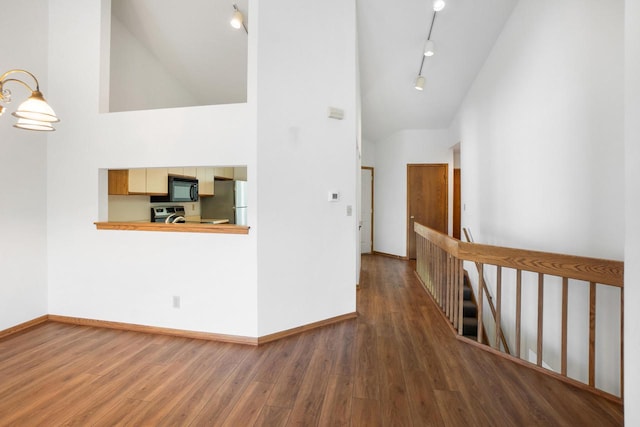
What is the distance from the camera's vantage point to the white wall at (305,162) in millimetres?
2760

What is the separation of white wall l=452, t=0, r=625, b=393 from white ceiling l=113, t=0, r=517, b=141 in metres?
0.39

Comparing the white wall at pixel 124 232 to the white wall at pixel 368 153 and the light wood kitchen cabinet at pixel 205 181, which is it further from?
the white wall at pixel 368 153

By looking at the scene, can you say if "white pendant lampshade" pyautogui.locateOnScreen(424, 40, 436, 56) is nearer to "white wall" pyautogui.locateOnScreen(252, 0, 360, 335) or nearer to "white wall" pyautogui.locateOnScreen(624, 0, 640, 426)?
"white wall" pyautogui.locateOnScreen(252, 0, 360, 335)

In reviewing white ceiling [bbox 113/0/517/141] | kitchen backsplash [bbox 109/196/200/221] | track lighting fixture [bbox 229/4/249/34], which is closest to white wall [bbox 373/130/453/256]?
white ceiling [bbox 113/0/517/141]

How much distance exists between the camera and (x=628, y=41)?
1.37 m

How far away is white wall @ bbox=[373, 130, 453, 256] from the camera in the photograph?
21.9 feet

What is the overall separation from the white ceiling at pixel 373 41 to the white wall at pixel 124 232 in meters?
0.71

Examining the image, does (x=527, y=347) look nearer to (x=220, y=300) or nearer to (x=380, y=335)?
(x=380, y=335)

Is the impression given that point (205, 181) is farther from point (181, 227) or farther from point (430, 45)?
point (430, 45)

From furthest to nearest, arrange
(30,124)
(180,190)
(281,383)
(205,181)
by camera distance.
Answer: (205,181) < (180,190) < (281,383) < (30,124)

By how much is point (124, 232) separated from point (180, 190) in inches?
48.9

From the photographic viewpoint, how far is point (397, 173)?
6922 millimetres

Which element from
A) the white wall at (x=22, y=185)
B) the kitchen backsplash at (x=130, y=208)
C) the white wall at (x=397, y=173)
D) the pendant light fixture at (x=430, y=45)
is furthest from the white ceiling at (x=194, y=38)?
the white wall at (x=397, y=173)

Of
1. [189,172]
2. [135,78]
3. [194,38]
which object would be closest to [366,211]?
[189,172]
